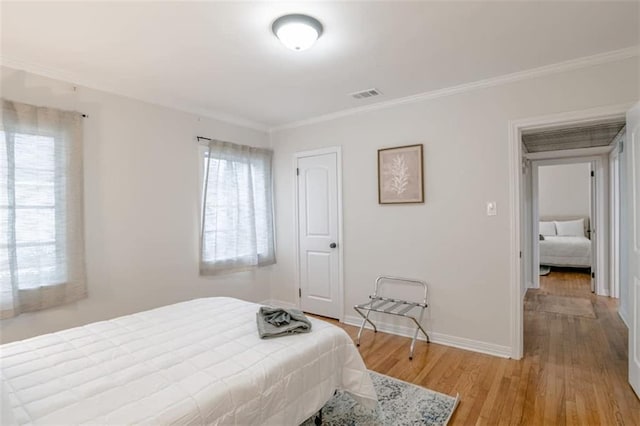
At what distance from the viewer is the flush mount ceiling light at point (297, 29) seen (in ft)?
6.34

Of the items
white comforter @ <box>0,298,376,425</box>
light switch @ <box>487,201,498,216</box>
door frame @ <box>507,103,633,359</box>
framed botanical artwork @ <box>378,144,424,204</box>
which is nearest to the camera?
white comforter @ <box>0,298,376,425</box>

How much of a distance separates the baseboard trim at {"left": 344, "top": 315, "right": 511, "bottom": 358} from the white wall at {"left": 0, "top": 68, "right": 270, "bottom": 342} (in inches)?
77.0

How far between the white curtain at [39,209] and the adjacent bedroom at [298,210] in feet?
0.05

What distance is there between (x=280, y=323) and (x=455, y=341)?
2.04 meters

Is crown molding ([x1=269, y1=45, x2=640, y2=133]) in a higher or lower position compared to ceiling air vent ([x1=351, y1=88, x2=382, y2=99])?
lower

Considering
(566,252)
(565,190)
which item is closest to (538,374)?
(566,252)

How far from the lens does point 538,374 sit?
2.59 meters

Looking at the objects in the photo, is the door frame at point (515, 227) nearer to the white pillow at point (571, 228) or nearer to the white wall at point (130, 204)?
the white wall at point (130, 204)

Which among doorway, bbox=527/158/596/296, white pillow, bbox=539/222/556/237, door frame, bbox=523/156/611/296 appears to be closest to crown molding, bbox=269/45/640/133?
door frame, bbox=523/156/611/296

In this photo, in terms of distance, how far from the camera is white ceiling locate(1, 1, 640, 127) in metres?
1.89

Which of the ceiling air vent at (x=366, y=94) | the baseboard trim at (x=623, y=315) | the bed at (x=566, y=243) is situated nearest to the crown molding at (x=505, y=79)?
the ceiling air vent at (x=366, y=94)

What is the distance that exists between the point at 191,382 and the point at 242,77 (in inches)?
93.4

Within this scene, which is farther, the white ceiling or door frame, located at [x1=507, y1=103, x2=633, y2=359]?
door frame, located at [x1=507, y1=103, x2=633, y2=359]

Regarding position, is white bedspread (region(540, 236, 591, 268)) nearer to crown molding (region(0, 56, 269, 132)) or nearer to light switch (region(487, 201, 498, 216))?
light switch (region(487, 201, 498, 216))
